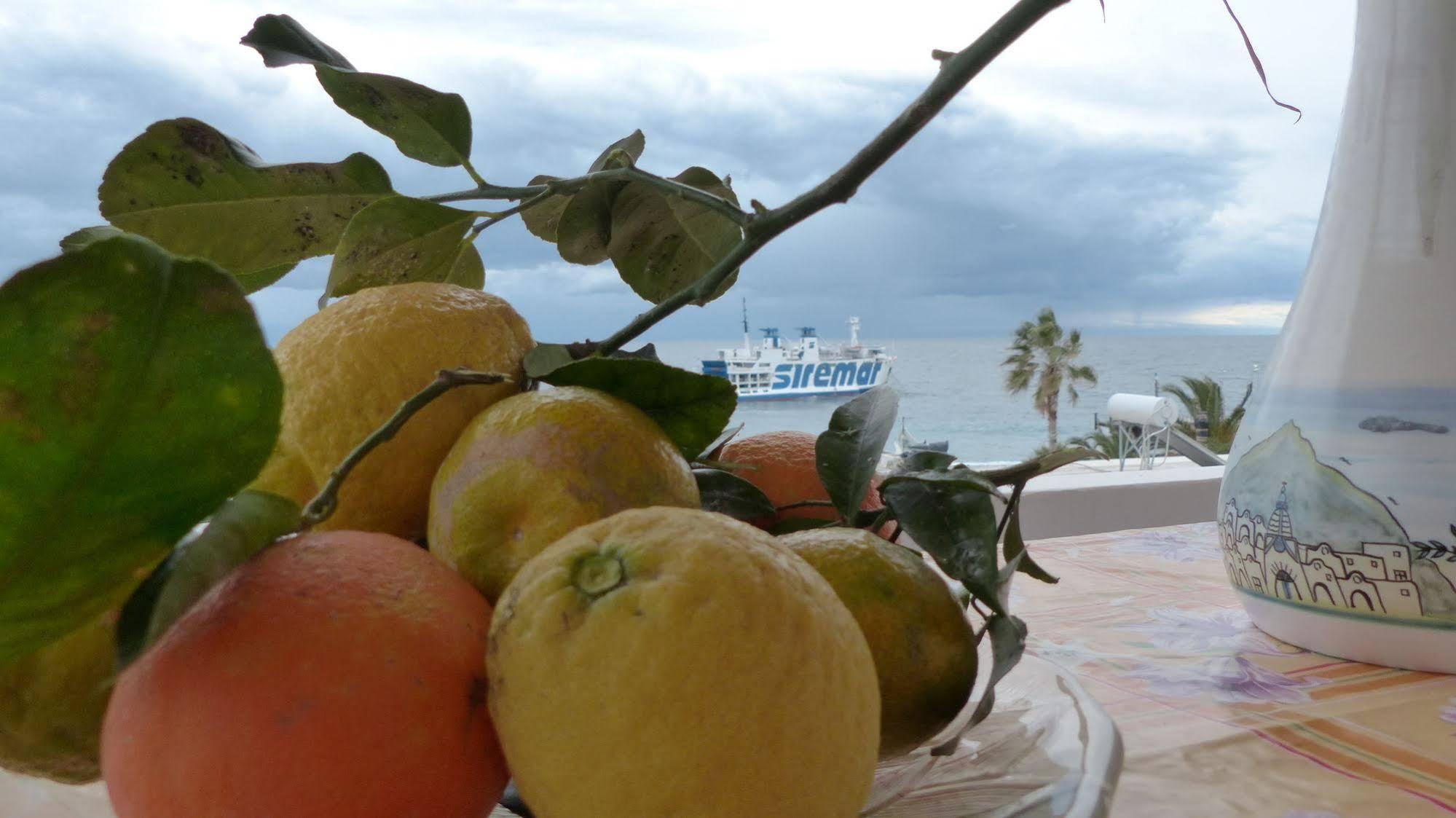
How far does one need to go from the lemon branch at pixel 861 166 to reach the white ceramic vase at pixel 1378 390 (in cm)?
33

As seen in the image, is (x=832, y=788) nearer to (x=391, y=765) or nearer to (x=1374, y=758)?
(x=391, y=765)

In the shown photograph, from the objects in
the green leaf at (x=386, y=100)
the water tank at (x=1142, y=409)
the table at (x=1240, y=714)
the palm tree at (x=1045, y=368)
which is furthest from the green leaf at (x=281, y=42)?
the palm tree at (x=1045, y=368)

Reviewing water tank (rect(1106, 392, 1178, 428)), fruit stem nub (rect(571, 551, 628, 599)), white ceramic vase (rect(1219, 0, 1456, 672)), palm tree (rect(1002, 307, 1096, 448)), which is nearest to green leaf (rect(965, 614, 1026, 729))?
fruit stem nub (rect(571, 551, 628, 599))

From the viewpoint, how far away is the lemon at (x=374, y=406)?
9.9 inches

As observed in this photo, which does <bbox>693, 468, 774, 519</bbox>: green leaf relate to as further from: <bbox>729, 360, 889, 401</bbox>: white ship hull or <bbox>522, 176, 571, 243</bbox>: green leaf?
Result: <bbox>729, 360, 889, 401</bbox>: white ship hull

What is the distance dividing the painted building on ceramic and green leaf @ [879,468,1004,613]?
0.32 m

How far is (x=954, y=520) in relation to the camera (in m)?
0.26

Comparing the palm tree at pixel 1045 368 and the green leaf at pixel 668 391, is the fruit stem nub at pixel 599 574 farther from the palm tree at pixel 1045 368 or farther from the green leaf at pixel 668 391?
the palm tree at pixel 1045 368

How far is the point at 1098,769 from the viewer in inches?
9.9

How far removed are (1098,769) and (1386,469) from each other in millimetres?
325

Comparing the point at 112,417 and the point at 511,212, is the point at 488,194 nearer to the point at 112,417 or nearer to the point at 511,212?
the point at 511,212

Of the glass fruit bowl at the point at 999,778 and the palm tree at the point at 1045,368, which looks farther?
the palm tree at the point at 1045,368

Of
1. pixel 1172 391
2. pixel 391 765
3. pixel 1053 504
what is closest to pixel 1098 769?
pixel 391 765

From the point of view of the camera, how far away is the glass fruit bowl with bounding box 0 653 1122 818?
0.78 feet
